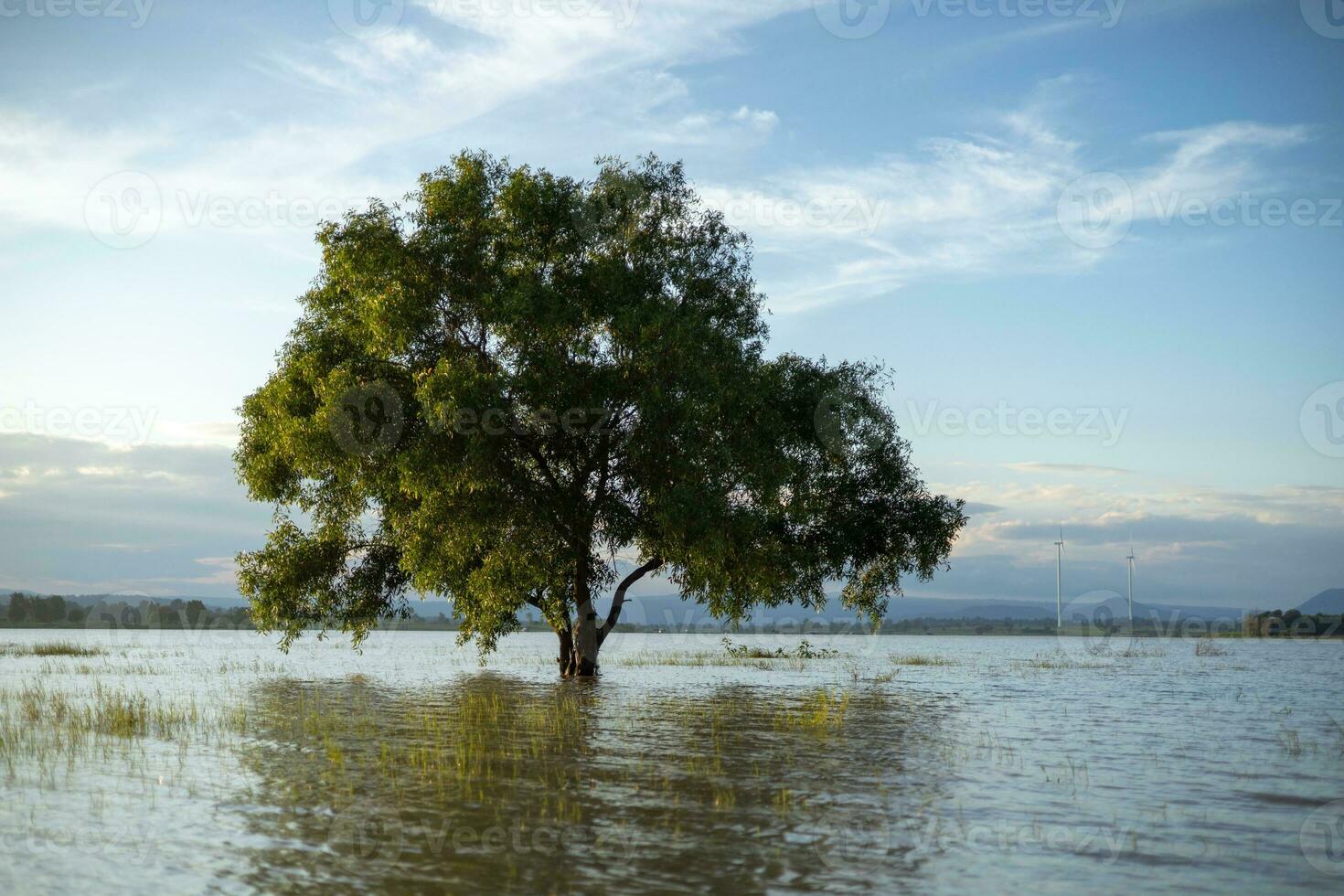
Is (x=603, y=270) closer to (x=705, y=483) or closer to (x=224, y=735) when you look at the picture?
(x=705, y=483)

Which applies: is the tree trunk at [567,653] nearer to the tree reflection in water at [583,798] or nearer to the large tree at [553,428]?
the large tree at [553,428]

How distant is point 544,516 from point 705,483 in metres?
5.54

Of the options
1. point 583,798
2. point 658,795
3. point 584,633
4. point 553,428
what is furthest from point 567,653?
point 583,798

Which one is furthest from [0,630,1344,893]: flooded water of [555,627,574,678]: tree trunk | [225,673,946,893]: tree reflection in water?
[555,627,574,678]: tree trunk

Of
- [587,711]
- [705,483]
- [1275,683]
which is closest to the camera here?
[587,711]

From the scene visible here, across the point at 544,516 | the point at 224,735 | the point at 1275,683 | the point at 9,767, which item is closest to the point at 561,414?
the point at 544,516

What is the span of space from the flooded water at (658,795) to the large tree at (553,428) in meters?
5.45

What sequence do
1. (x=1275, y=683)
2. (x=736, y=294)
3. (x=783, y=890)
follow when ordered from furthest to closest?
(x=1275, y=683), (x=736, y=294), (x=783, y=890)

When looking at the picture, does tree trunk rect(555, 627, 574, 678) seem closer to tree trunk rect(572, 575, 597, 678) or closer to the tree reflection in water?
tree trunk rect(572, 575, 597, 678)

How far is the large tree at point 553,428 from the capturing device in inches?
1348

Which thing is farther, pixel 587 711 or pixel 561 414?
pixel 561 414

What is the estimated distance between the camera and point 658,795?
15.8m

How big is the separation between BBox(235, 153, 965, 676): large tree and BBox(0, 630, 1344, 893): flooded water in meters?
5.45

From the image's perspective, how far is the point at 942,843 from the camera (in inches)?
500
